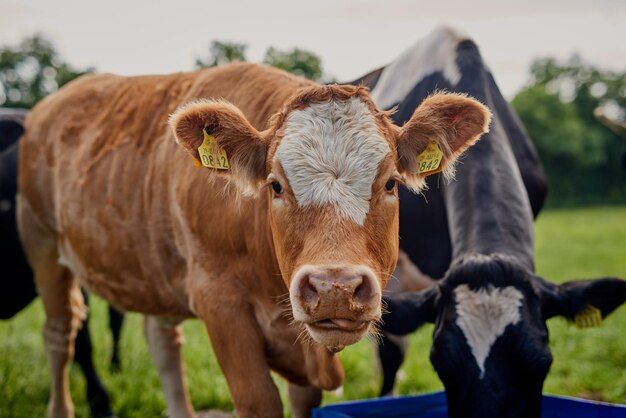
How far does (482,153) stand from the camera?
14.1 feet

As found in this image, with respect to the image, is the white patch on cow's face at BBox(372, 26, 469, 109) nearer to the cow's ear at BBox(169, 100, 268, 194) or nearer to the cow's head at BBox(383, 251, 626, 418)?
the cow's head at BBox(383, 251, 626, 418)

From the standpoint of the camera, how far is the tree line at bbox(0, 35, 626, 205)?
29.2 m

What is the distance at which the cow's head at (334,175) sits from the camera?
103 inches

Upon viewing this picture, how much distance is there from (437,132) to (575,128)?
183 ft

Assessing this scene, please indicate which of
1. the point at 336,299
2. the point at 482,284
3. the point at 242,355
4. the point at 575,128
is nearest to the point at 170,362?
the point at 242,355

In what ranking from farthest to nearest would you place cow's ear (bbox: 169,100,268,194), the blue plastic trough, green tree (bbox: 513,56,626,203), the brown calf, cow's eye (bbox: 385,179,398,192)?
green tree (bbox: 513,56,626,203), the blue plastic trough, cow's ear (bbox: 169,100,268,194), cow's eye (bbox: 385,179,398,192), the brown calf

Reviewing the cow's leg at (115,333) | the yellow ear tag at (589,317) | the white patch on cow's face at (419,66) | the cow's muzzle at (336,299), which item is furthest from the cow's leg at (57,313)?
the yellow ear tag at (589,317)

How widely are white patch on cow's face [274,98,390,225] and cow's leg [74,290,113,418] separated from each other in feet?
11.3

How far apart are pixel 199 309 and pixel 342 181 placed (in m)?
1.31

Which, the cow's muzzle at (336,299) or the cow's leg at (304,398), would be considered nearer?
the cow's muzzle at (336,299)

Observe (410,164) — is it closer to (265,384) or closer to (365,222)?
(365,222)

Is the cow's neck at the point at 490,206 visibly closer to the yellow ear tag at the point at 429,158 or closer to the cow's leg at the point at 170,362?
the yellow ear tag at the point at 429,158

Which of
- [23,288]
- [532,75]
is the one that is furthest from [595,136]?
[23,288]

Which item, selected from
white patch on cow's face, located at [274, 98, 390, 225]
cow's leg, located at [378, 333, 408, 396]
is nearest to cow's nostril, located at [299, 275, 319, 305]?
white patch on cow's face, located at [274, 98, 390, 225]
